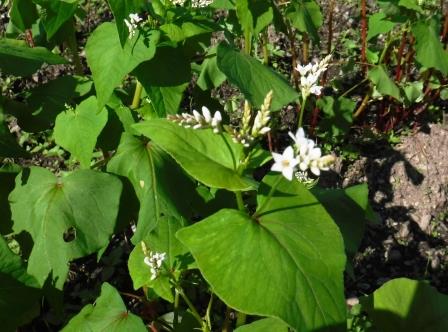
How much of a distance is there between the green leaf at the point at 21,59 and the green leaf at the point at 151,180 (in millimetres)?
417

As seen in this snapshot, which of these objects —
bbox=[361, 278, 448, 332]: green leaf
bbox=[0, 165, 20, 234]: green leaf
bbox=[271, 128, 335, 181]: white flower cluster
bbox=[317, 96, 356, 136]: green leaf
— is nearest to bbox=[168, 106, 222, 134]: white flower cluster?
bbox=[271, 128, 335, 181]: white flower cluster

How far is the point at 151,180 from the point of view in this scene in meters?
1.83

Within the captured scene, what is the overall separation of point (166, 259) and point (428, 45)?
1.93m

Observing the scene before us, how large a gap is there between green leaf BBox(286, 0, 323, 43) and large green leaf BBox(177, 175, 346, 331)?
66.4 inches

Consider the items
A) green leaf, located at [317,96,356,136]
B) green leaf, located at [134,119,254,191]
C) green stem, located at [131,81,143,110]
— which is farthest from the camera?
green leaf, located at [317,96,356,136]

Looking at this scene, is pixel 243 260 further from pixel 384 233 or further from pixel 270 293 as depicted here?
pixel 384 233

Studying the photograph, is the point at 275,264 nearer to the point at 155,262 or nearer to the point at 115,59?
the point at 155,262

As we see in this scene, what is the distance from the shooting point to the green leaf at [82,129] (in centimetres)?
192

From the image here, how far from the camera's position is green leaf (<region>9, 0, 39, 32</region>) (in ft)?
6.46

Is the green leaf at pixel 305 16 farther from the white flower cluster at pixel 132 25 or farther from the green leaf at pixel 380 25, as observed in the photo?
the white flower cluster at pixel 132 25

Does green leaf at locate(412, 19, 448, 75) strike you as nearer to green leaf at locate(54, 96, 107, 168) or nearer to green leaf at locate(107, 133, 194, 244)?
green leaf at locate(107, 133, 194, 244)

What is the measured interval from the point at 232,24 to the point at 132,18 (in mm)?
1004

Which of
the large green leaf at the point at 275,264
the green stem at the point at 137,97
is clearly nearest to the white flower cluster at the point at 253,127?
the large green leaf at the point at 275,264

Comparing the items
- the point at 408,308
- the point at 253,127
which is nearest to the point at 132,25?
the point at 253,127
